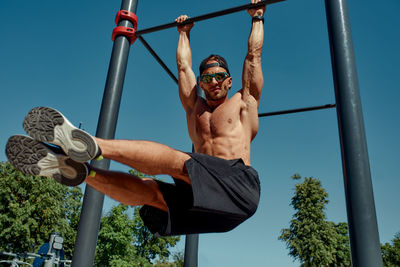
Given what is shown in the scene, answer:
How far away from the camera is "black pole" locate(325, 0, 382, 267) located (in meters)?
2.04

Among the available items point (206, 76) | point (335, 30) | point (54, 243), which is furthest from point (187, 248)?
point (54, 243)

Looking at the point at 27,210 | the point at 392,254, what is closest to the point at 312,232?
the point at 392,254

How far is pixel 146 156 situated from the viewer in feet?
6.23

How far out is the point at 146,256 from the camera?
28.5 meters

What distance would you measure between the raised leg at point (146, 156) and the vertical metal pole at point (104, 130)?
1.35 metres

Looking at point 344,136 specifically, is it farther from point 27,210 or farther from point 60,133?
point 27,210

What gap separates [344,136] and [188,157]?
1.14 metres

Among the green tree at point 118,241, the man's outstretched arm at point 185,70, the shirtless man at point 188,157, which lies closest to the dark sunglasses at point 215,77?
the shirtless man at point 188,157

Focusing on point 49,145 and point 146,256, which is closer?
point 49,145

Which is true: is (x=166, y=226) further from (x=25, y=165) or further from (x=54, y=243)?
(x=54, y=243)

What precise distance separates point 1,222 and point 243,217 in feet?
66.3

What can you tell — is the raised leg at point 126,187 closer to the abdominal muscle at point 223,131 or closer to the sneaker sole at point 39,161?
the sneaker sole at point 39,161

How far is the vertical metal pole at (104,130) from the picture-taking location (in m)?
2.95

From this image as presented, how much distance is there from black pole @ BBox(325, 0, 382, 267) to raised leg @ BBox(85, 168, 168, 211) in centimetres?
131
